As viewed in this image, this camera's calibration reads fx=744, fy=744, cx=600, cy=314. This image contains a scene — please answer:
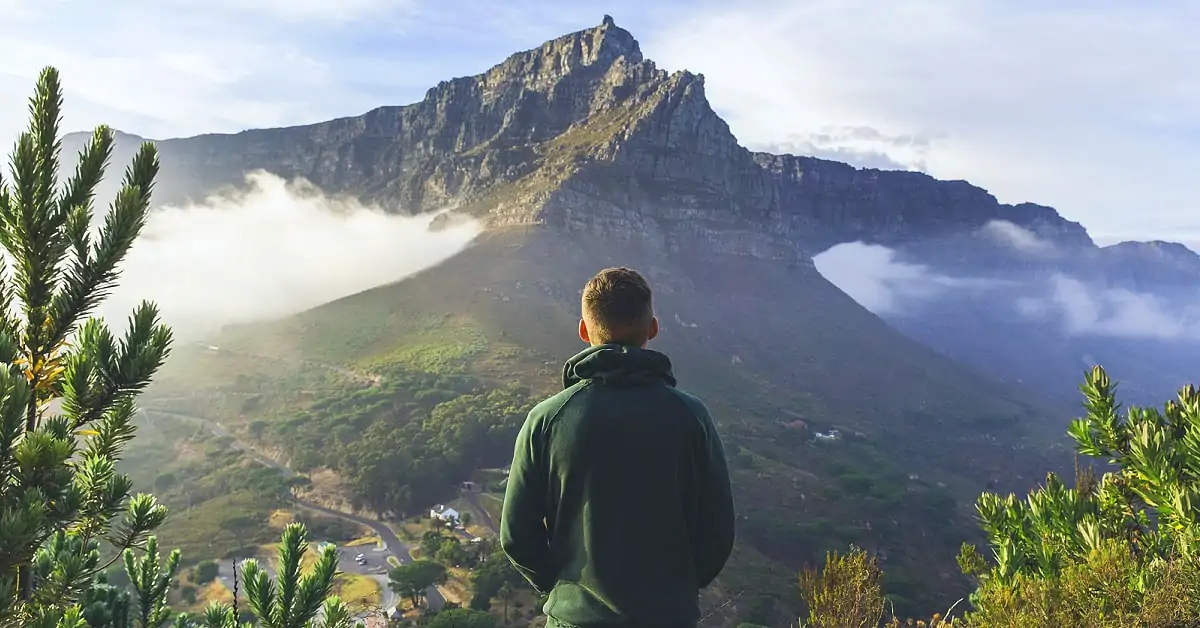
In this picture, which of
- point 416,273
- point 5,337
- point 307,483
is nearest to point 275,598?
point 5,337

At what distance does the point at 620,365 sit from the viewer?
2.51 m

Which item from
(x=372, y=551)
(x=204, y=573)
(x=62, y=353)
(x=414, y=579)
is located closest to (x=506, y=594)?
(x=414, y=579)

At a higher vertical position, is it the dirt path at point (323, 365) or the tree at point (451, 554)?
the dirt path at point (323, 365)

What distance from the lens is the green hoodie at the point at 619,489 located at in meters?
2.46

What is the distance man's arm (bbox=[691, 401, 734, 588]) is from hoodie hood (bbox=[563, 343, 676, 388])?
0.63 ft

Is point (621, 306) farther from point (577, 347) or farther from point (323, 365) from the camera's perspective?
point (577, 347)

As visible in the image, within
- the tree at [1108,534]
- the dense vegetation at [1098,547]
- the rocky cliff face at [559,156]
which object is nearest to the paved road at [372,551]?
the dense vegetation at [1098,547]

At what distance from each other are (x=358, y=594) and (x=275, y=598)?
98.0ft

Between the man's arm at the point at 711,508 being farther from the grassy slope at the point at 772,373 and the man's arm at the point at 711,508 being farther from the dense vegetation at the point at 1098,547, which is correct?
the grassy slope at the point at 772,373

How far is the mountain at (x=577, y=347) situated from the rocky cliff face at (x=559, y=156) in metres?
0.40

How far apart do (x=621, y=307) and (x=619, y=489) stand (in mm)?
620

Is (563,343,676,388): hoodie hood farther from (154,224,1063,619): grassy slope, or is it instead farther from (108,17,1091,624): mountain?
(154,224,1063,619): grassy slope

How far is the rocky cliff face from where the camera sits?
112m

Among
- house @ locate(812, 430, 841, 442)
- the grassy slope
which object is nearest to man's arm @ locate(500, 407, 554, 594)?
the grassy slope
